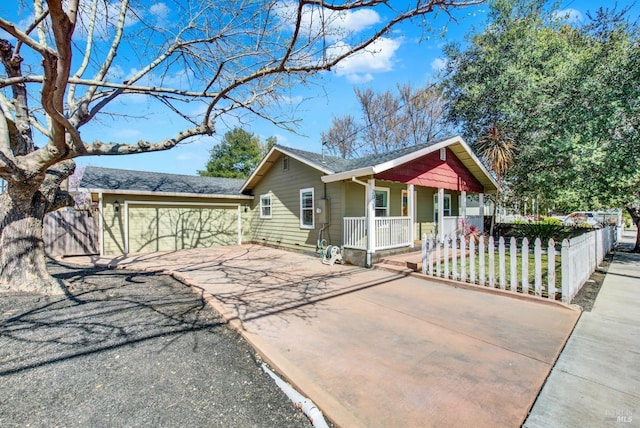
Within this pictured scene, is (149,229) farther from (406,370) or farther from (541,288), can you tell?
(541,288)

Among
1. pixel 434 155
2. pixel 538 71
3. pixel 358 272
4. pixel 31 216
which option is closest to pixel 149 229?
pixel 31 216

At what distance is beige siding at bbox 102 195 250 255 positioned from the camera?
35.2 feet

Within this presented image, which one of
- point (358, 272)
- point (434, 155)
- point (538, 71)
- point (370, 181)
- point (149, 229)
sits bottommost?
point (358, 272)

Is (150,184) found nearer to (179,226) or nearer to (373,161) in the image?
(179,226)

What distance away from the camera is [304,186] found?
34.9ft

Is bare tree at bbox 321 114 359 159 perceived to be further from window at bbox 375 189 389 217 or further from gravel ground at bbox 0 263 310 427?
gravel ground at bbox 0 263 310 427

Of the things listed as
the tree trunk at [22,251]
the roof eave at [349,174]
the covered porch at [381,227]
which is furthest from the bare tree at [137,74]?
the covered porch at [381,227]

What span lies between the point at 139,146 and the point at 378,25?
4244mm

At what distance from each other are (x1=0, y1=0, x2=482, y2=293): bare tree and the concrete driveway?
300 centimetres

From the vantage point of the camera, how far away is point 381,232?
8469 mm

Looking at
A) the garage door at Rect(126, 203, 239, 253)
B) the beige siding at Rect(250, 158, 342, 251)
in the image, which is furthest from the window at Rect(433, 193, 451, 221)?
the garage door at Rect(126, 203, 239, 253)

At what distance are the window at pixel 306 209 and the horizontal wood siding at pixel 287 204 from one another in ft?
0.56

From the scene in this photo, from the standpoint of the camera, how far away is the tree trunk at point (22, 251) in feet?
17.0

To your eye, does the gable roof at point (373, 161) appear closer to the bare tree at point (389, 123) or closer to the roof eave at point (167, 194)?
the roof eave at point (167, 194)
